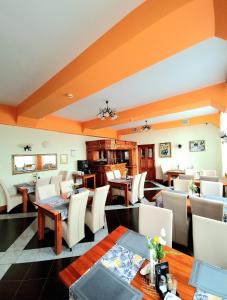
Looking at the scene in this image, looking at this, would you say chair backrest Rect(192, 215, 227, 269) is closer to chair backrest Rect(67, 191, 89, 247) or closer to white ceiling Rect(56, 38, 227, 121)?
chair backrest Rect(67, 191, 89, 247)

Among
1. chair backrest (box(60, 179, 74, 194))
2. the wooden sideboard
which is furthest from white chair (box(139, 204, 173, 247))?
the wooden sideboard

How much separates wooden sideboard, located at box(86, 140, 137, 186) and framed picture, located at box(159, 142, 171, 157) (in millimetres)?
1450

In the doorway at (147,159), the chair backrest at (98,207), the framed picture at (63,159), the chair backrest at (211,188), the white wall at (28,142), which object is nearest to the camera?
the chair backrest at (98,207)

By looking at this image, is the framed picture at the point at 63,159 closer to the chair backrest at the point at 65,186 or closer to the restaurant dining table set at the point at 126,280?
the chair backrest at the point at 65,186

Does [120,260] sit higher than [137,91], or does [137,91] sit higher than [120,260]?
[137,91]

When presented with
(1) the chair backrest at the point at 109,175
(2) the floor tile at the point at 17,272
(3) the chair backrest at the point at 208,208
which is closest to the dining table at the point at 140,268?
(3) the chair backrest at the point at 208,208

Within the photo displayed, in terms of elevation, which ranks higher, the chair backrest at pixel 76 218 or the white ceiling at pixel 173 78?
the white ceiling at pixel 173 78

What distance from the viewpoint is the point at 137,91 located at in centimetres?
319

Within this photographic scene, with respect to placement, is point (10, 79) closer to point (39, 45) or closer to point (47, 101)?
point (47, 101)

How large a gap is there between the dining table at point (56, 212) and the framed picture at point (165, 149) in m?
5.51

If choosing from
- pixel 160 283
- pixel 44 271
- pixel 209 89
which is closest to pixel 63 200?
pixel 44 271

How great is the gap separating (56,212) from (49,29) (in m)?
2.34

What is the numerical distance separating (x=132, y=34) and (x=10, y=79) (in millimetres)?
2354

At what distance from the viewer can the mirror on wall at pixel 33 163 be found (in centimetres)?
437
